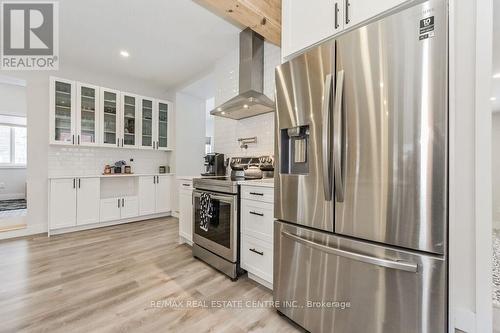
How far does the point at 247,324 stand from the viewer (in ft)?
4.93

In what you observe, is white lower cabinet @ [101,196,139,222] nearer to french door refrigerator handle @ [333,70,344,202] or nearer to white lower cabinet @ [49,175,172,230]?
white lower cabinet @ [49,175,172,230]

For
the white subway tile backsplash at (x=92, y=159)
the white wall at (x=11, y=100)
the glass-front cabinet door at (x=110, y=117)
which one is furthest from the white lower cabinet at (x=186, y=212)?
the white wall at (x=11, y=100)

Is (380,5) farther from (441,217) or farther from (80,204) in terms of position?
(80,204)

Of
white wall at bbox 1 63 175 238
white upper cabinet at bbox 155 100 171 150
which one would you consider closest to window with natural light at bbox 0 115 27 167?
white wall at bbox 1 63 175 238

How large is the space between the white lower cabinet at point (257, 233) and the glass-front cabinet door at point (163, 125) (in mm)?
3183

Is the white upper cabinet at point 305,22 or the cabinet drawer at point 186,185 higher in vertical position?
the white upper cabinet at point 305,22

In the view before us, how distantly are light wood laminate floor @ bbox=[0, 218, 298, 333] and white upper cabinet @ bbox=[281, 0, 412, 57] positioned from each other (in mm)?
1927

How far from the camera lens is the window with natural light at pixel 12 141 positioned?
5.62 m

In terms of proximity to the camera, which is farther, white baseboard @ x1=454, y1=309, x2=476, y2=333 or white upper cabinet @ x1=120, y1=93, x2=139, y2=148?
white upper cabinet @ x1=120, y1=93, x2=139, y2=148

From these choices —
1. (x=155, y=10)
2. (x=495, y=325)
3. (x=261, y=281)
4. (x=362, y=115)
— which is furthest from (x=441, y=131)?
(x=155, y=10)

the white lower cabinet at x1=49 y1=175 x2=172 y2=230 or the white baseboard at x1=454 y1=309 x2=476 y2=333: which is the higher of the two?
the white lower cabinet at x1=49 y1=175 x2=172 y2=230

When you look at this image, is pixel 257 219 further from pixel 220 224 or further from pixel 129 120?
pixel 129 120

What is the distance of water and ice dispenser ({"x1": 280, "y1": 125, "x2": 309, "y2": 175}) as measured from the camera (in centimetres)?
151

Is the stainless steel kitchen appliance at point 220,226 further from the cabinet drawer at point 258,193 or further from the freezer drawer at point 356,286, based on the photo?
the freezer drawer at point 356,286
